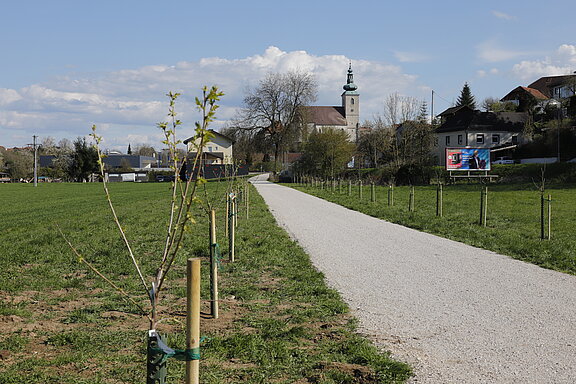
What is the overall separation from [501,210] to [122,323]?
19.7 meters

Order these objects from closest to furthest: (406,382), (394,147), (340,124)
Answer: (406,382) < (394,147) < (340,124)

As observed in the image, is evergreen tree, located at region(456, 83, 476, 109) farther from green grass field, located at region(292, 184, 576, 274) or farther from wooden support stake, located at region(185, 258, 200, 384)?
wooden support stake, located at region(185, 258, 200, 384)

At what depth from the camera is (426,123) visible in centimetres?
5859

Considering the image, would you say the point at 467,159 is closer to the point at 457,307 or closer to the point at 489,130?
the point at 489,130

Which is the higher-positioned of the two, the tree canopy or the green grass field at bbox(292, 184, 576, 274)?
the tree canopy

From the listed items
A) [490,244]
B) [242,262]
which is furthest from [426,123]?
[242,262]

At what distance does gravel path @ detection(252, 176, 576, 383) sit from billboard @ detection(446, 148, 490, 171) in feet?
115

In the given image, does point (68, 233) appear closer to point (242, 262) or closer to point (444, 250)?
point (242, 262)

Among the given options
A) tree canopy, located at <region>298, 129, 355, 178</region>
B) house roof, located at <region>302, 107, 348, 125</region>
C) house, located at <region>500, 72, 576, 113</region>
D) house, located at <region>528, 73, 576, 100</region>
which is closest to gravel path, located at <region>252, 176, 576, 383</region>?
tree canopy, located at <region>298, 129, 355, 178</region>

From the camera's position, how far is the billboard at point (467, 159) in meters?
46.9

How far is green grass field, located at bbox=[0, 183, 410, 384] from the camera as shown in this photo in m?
4.83

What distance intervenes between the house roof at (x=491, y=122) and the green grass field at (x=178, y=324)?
211 ft

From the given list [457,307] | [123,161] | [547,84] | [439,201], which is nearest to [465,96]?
[547,84]

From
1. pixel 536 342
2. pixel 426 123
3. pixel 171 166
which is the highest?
pixel 426 123
